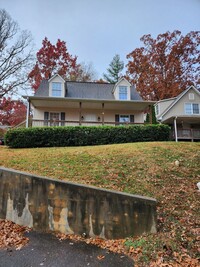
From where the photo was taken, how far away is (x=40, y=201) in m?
4.57

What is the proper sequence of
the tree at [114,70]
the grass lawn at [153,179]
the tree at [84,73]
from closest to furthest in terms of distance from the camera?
the grass lawn at [153,179] → the tree at [84,73] → the tree at [114,70]

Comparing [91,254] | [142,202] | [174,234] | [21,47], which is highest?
[21,47]

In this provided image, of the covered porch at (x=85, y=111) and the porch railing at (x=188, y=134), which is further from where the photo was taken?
the porch railing at (x=188, y=134)

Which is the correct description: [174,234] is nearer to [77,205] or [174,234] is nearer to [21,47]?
[77,205]

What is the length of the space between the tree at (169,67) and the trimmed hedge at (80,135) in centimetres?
1463

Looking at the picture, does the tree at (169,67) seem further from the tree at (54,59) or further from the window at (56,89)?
the window at (56,89)

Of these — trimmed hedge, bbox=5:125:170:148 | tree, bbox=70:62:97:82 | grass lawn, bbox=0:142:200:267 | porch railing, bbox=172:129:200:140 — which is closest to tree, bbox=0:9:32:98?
tree, bbox=70:62:97:82

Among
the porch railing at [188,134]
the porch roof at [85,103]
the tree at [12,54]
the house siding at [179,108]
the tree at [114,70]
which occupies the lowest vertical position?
the porch railing at [188,134]

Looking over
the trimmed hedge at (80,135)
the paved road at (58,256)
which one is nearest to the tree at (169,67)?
the trimmed hedge at (80,135)

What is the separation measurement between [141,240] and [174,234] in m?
0.72

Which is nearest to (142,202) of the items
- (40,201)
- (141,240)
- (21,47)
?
(141,240)

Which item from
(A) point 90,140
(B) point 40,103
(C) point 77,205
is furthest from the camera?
(B) point 40,103

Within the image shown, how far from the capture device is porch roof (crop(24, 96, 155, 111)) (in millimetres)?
13930

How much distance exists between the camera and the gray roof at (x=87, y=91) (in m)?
15.6
